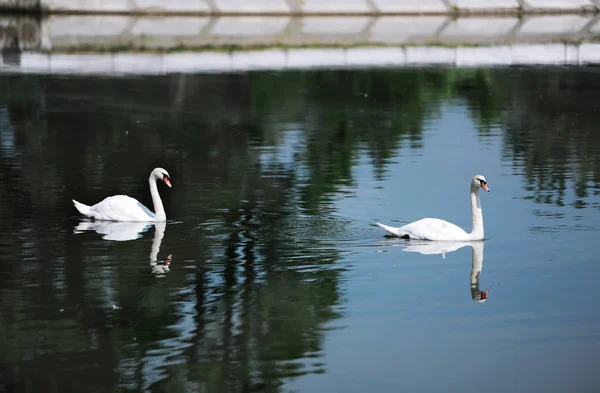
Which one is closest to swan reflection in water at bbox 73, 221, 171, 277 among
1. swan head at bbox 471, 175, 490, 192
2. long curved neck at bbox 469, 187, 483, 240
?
long curved neck at bbox 469, 187, 483, 240

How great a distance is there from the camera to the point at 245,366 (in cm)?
1178

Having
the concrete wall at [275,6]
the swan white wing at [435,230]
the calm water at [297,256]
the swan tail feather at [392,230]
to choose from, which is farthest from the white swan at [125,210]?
the concrete wall at [275,6]

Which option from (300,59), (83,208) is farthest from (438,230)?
(300,59)

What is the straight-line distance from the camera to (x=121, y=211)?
1870 cm

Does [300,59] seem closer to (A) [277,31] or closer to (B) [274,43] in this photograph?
(B) [274,43]

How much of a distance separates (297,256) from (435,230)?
189 centimetres

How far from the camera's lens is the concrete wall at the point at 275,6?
62.7m

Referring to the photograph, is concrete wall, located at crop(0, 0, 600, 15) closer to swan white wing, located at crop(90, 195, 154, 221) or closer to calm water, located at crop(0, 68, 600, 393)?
calm water, located at crop(0, 68, 600, 393)

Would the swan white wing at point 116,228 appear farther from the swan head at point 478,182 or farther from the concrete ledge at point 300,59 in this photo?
the concrete ledge at point 300,59

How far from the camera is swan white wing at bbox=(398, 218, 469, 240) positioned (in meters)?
16.9

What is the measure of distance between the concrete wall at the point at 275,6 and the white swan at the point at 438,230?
46466 millimetres

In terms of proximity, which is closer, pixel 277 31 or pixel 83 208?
pixel 83 208

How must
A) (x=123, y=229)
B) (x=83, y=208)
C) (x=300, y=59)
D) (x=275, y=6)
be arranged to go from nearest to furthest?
(x=123, y=229), (x=83, y=208), (x=300, y=59), (x=275, y=6)

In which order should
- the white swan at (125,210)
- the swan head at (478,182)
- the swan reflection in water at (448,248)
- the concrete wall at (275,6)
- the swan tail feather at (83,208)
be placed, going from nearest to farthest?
the swan reflection in water at (448,248), the swan head at (478,182), the white swan at (125,210), the swan tail feather at (83,208), the concrete wall at (275,6)
